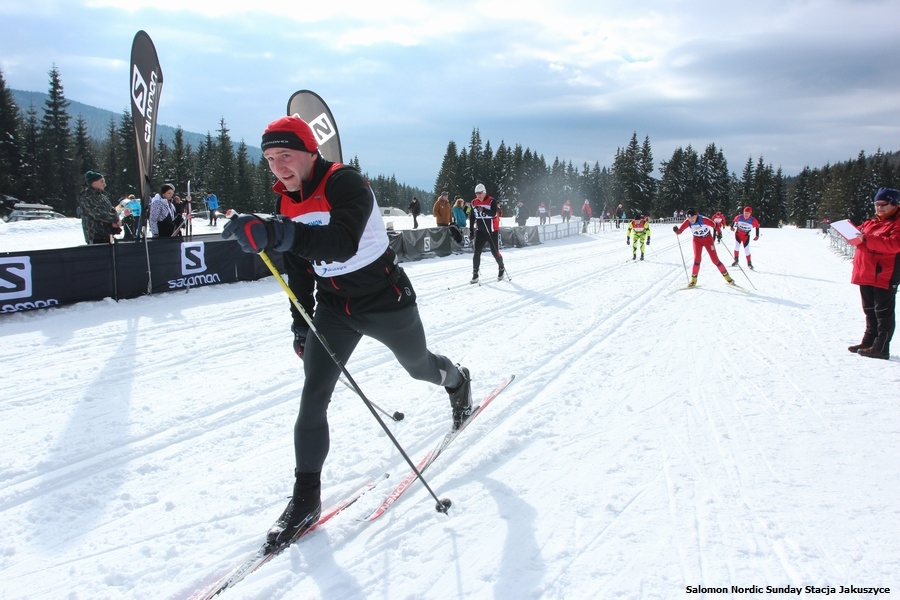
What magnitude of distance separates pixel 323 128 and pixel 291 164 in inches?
349

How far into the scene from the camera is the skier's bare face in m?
2.35

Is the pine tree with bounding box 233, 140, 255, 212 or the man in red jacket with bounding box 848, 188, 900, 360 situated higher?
the pine tree with bounding box 233, 140, 255, 212

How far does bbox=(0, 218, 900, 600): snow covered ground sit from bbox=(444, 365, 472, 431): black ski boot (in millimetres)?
222

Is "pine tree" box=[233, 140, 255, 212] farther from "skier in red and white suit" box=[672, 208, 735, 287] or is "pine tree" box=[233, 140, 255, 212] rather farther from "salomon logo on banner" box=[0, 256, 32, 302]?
"skier in red and white suit" box=[672, 208, 735, 287]

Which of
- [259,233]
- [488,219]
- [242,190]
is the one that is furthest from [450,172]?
[259,233]

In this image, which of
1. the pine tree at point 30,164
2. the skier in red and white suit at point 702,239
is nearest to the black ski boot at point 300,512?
the skier in red and white suit at point 702,239

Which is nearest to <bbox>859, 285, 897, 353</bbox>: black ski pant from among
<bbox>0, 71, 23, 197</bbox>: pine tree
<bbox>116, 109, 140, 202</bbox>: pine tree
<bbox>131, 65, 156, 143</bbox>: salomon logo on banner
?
<bbox>131, 65, 156, 143</bbox>: salomon logo on banner

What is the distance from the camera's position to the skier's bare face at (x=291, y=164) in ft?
7.70

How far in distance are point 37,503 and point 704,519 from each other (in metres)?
3.95

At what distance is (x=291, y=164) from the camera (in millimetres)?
2383

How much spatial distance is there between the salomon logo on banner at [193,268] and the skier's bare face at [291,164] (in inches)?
322

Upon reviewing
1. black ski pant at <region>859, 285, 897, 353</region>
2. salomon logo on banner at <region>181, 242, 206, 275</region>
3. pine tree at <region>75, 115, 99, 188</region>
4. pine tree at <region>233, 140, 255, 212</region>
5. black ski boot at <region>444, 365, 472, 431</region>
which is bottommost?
black ski boot at <region>444, 365, 472, 431</region>

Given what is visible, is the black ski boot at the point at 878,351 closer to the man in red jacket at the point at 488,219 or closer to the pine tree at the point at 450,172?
the man in red jacket at the point at 488,219

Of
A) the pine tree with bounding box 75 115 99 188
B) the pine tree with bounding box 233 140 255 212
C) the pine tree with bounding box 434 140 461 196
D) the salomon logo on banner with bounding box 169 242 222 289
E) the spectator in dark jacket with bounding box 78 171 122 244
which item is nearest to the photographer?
the spectator in dark jacket with bounding box 78 171 122 244
